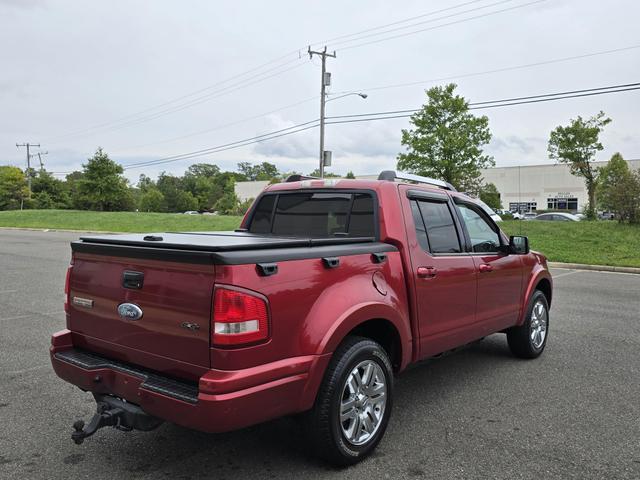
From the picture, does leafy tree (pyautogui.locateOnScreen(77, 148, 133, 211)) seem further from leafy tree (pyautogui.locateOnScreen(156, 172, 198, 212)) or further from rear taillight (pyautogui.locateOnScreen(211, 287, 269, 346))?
leafy tree (pyautogui.locateOnScreen(156, 172, 198, 212))

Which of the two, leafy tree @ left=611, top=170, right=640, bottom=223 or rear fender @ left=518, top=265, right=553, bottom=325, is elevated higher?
leafy tree @ left=611, top=170, right=640, bottom=223

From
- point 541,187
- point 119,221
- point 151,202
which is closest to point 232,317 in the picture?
point 119,221

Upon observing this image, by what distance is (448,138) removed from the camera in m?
29.0

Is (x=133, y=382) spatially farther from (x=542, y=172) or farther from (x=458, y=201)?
(x=542, y=172)

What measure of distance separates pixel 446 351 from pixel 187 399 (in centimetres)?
236

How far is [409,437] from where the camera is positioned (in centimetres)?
368

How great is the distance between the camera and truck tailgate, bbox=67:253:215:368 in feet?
9.02

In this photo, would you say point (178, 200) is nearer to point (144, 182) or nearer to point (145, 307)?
point (144, 182)

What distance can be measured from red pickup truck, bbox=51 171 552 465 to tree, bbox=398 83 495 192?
26222mm

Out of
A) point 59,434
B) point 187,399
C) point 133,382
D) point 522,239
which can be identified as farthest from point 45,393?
point 522,239

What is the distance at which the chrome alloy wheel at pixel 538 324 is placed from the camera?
560 cm

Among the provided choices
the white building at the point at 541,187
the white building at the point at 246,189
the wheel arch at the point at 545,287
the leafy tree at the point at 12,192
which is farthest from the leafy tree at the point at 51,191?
the wheel arch at the point at 545,287

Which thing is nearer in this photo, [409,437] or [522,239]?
[409,437]

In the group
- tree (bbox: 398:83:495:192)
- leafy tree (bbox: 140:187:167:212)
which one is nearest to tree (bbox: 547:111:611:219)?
tree (bbox: 398:83:495:192)
